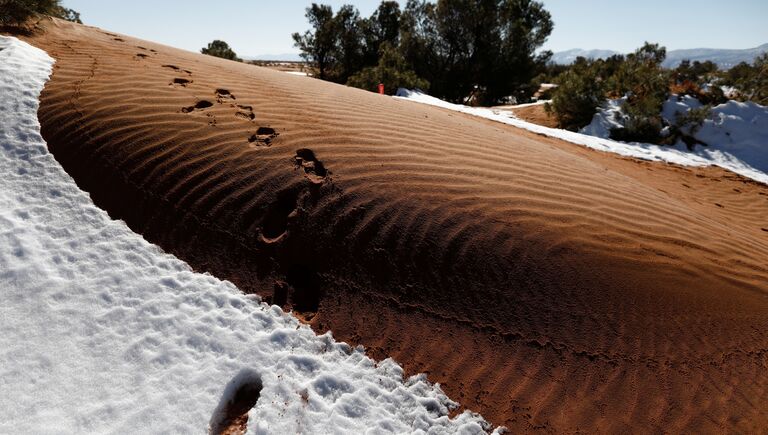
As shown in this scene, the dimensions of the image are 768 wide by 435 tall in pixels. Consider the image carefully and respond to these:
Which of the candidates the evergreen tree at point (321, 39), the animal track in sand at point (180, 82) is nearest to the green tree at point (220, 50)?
the evergreen tree at point (321, 39)

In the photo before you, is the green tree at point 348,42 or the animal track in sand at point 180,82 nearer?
the animal track in sand at point 180,82

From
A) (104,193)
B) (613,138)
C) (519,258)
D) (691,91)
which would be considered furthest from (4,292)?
(691,91)

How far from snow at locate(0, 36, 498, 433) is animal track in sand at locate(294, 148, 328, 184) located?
1.43m

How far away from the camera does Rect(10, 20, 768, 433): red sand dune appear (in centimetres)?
305

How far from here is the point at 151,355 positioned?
9.70 feet

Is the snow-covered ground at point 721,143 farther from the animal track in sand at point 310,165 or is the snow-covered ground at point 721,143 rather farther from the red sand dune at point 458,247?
the animal track in sand at point 310,165

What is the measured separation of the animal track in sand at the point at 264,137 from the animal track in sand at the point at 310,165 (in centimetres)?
45

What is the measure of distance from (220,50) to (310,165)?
23.2 meters

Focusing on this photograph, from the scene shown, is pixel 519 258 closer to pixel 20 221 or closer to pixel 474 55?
pixel 20 221

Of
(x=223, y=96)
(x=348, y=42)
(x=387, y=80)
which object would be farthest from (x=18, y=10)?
(x=348, y=42)

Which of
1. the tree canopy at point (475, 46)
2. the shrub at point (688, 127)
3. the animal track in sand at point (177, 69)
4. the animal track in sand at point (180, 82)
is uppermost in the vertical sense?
the tree canopy at point (475, 46)

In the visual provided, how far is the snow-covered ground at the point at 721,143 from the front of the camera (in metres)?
8.68

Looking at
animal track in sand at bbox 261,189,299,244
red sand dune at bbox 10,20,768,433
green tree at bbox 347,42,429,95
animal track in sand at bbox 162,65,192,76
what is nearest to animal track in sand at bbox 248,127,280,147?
red sand dune at bbox 10,20,768,433

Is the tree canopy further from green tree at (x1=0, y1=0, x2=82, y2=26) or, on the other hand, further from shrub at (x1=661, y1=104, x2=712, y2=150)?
green tree at (x1=0, y1=0, x2=82, y2=26)
